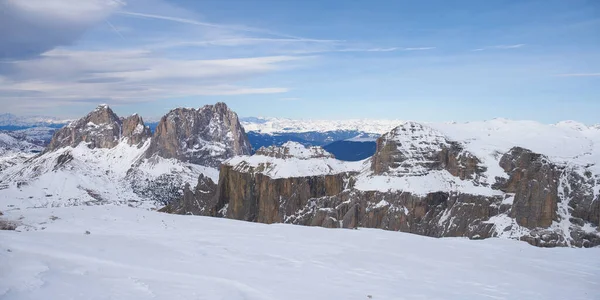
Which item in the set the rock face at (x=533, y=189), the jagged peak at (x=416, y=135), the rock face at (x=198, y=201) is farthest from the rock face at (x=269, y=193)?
the rock face at (x=533, y=189)

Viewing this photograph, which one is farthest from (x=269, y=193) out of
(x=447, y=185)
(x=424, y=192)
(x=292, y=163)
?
(x=447, y=185)

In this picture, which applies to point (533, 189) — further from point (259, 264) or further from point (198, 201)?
point (198, 201)

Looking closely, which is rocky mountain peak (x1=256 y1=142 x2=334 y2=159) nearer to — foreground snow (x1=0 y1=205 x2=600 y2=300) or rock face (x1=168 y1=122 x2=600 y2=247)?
rock face (x1=168 y1=122 x2=600 y2=247)

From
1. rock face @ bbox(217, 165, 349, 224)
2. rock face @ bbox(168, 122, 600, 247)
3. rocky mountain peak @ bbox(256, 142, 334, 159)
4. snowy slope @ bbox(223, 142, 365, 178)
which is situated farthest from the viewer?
rocky mountain peak @ bbox(256, 142, 334, 159)

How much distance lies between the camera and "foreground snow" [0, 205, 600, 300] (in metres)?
10.3

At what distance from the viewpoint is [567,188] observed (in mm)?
79875

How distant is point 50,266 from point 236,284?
4527mm

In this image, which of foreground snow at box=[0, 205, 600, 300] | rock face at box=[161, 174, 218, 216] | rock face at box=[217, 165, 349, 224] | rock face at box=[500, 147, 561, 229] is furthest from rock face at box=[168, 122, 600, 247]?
foreground snow at box=[0, 205, 600, 300]

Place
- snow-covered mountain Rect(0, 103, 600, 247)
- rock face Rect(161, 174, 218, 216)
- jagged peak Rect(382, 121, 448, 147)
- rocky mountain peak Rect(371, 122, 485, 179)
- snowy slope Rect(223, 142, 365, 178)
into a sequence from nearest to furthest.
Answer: snow-covered mountain Rect(0, 103, 600, 247)
rocky mountain peak Rect(371, 122, 485, 179)
jagged peak Rect(382, 121, 448, 147)
snowy slope Rect(223, 142, 365, 178)
rock face Rect(161, 174, 218, 216)

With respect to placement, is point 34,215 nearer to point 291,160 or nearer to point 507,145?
point 507,145

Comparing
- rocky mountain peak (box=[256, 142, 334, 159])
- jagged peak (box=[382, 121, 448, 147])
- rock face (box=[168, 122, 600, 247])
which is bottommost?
rock face (box=[168, 122, 600, 247])

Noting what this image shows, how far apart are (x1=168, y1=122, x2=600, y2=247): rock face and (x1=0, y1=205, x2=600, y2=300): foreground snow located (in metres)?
63.7

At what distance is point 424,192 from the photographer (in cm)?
9512

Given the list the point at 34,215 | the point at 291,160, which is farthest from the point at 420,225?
the point at 34,215
